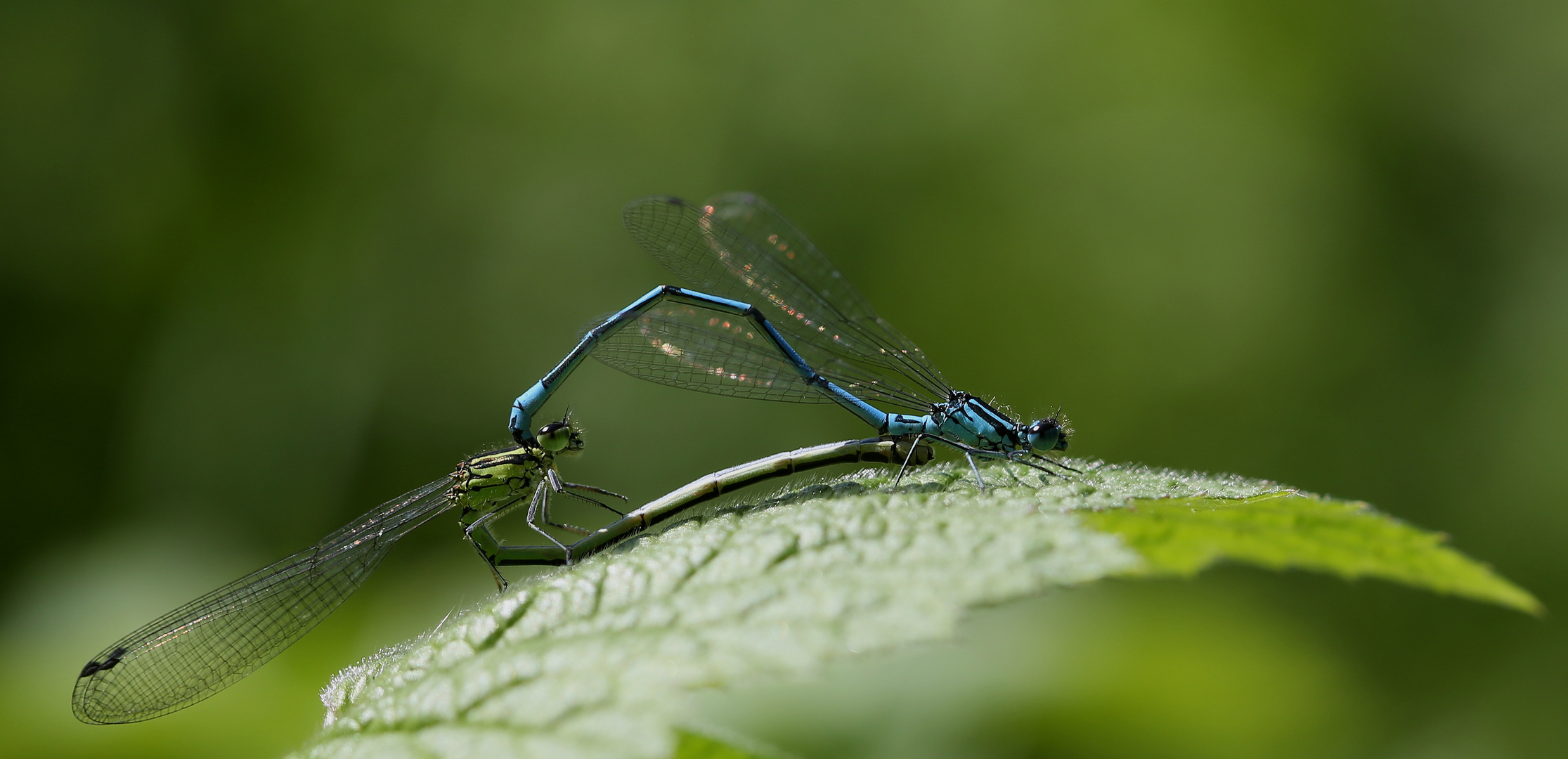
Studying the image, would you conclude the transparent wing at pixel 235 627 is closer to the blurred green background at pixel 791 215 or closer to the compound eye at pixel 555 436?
the compound eye at pixel 555 436

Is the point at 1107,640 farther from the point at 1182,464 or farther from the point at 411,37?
the point at 411,37

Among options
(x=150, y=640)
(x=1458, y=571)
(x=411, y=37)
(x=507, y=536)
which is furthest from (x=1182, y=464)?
(x=411, y=37)

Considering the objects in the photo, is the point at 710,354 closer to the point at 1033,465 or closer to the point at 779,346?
the point at 779,346

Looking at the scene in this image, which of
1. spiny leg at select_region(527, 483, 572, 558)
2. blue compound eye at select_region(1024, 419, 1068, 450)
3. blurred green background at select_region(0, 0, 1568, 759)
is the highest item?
blurred green background at select_region(0, 0, 1568, 759)

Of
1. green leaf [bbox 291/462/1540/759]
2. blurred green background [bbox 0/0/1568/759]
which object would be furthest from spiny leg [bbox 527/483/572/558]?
blurred green background [bbox 0/0/1568/759]

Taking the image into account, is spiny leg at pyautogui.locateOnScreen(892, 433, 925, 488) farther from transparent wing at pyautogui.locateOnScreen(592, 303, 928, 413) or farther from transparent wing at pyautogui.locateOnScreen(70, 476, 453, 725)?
transparent wing at pyautogui.locateOnScreen(70, 476, 453, 725)
